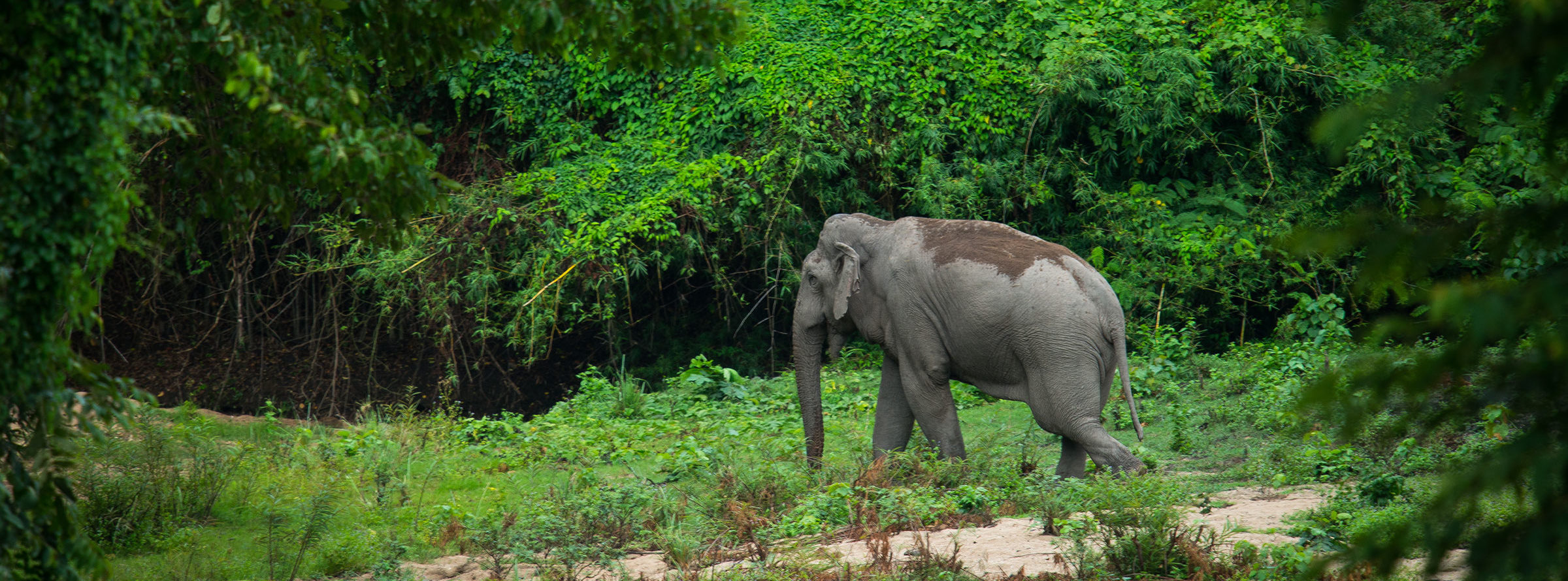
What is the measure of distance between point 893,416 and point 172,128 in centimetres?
495

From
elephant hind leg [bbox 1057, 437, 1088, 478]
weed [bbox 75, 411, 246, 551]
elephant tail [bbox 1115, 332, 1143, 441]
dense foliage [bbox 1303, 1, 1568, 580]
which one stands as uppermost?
dense foliage [bbox 1303, 1, 1568, 580]

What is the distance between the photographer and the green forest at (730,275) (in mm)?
2803

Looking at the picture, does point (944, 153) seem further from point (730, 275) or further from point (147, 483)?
point (147, 483)

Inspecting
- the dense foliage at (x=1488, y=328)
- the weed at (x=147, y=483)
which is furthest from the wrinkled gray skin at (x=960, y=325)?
the dense foliage at (x=1488, y=328)

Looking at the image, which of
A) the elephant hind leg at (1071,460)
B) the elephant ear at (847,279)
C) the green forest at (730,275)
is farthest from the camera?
the elephant ear at (847,279)

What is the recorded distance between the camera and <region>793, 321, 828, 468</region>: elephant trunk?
7.39m

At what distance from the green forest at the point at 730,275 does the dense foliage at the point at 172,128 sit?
0.02 m

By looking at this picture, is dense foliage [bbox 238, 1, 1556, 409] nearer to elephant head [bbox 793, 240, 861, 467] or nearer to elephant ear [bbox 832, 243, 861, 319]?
elephant head [bbox 793, 240, 861, 467]

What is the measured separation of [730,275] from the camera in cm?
1269

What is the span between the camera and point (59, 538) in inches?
120

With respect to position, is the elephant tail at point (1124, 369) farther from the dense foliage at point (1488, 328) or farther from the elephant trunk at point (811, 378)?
the dense foliage at point (1488, 328)

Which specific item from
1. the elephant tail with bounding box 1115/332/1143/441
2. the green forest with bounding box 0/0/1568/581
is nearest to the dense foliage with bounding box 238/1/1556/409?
the green forest with bounding box 0/0/1568/581

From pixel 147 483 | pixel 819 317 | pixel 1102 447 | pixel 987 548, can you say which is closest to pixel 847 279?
pixel 819 317

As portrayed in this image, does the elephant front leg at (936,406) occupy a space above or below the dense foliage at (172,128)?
below
